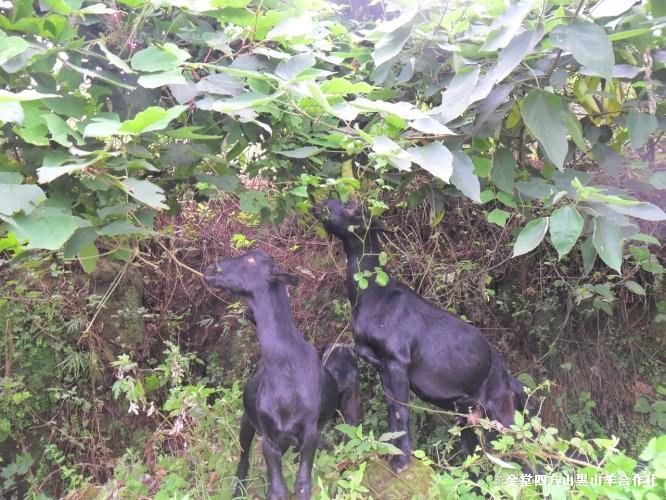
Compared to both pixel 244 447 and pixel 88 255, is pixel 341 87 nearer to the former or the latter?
pixel 88 255

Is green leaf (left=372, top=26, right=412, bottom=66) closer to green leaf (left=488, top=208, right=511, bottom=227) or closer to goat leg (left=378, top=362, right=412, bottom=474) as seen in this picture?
green leaf (left=488, top=208, right=511, bottom=227)

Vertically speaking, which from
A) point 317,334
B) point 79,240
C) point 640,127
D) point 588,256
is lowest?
point 317,334

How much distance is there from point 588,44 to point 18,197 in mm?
1291

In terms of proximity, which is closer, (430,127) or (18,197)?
(18,197)

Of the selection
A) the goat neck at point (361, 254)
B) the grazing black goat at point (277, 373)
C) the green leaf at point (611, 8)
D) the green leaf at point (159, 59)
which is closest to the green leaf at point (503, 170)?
the green leaf at point (611, 8)

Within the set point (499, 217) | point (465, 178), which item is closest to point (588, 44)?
point (465, 178)

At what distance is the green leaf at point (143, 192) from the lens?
3.45 ft

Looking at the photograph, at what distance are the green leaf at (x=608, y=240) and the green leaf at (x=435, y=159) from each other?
0.46m

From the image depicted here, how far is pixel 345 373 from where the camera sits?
2244 millimetres

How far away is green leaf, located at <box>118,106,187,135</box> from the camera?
931 mm

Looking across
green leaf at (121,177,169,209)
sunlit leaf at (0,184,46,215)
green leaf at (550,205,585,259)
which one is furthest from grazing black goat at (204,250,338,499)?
green leaf at (550,205,585,259)

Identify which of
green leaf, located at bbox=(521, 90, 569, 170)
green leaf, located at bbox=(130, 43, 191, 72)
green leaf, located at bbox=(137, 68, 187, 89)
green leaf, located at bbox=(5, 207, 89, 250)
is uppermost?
green leaf, located at bbox=(130, 43, 191, 72)

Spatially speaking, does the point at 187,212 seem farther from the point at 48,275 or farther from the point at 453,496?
the point at 453,496

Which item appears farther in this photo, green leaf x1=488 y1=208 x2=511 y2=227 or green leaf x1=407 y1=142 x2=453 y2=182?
green leaf x1=488 y1=208 x2=511 y2=227
